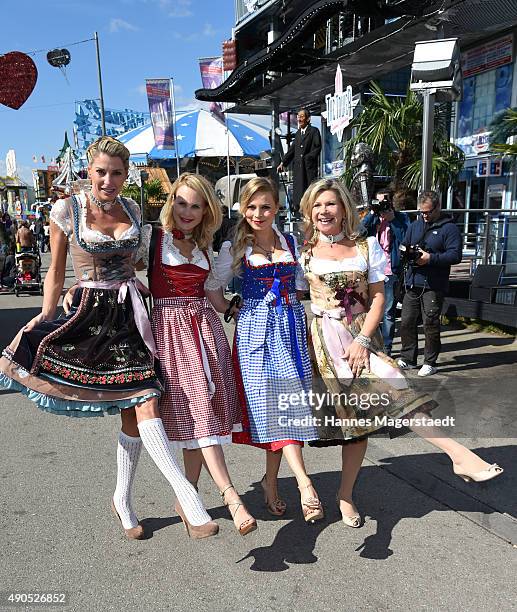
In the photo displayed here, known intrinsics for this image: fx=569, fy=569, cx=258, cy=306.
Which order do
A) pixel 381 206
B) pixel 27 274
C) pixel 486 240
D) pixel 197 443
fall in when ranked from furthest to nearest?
pixel 27 274 → pixel 486 240 → pixel 381 206 → pixel 197 443

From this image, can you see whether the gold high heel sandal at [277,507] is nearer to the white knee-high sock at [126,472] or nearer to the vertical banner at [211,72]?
the white knee-high sock at [126,472]

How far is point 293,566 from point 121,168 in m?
2.10

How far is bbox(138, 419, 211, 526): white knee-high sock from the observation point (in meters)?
2.49

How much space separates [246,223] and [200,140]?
29.3m

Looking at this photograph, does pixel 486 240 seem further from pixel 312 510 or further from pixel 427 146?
pixel 312 510

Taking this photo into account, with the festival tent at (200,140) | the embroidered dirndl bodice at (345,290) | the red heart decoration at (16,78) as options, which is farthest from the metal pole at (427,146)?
the festival tent at (200,140)

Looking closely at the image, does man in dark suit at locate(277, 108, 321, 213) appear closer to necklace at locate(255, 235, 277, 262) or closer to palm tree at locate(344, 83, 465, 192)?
palm tree at locate(344, 83, 465, 192)

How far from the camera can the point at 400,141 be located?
11312 millimetres

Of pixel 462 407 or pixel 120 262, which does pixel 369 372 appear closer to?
pixel 120 262

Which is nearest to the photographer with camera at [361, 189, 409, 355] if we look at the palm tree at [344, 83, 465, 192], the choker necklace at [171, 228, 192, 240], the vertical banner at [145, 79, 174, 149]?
the choker necklace at [171, 228, 192, 240]

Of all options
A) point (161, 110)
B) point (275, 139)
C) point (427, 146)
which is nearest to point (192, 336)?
point (427, 146)

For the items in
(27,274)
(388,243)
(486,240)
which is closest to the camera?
(388,243)

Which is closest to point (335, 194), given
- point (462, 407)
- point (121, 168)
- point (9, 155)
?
point (121, 168)

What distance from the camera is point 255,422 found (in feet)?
9.68
